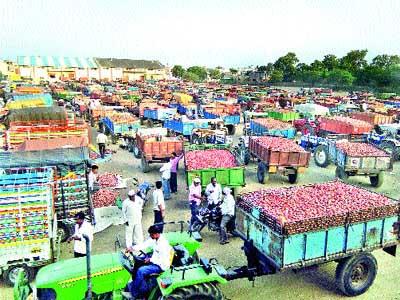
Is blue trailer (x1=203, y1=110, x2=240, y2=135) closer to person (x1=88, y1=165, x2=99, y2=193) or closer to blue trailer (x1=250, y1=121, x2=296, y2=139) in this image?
blue trailer (x1=250, y1=121, x2=296, y2=139)

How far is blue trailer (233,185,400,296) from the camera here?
659cm

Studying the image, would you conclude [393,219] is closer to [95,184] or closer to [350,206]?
[350,206]

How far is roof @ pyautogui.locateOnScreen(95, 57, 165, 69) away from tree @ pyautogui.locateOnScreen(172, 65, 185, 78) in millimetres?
4650

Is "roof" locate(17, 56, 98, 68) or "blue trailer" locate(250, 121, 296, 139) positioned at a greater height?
"roof" locate(17, 56, 98, 68)

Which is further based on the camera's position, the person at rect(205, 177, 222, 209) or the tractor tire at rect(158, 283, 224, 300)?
the person at rect(205, 177, 222, 209)

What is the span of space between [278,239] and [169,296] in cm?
216

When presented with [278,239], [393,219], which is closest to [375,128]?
[393,219]

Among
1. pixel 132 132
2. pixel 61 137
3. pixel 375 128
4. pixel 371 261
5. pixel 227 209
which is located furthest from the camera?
pixel 375 128

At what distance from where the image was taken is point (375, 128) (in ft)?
77.9

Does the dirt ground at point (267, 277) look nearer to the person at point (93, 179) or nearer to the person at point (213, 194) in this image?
the person at point (213, 194)

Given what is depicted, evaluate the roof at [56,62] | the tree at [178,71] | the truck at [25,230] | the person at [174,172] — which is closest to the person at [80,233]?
the truck at [25,230]

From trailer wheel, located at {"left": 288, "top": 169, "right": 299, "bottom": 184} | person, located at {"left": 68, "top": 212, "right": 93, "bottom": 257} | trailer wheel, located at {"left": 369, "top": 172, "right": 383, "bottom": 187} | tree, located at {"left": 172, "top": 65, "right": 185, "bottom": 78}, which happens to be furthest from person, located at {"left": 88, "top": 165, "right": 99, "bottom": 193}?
tree, located at {"left": 172, "top": 65, "right": 185, "bottom": 78}

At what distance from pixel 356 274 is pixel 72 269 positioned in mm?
5332

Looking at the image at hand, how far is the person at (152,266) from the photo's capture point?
18.5 feet
